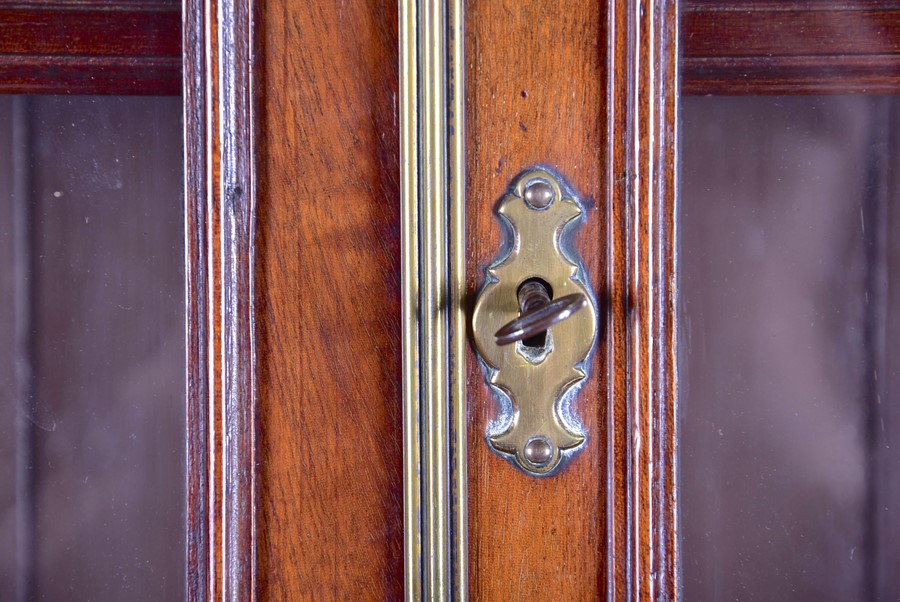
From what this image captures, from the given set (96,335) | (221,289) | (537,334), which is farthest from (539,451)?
(96,335)

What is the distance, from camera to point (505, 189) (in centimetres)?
32

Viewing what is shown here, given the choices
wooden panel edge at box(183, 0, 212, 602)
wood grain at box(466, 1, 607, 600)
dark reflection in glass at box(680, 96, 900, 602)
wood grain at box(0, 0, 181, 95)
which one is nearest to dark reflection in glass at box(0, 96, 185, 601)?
wood grain at box(0, 0, 181, 95)

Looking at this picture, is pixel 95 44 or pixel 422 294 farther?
pixel 95 44

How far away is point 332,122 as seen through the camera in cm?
33

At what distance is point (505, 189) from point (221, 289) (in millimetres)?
182

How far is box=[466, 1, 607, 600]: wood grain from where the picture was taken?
32cm

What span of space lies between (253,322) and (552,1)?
0.27 m

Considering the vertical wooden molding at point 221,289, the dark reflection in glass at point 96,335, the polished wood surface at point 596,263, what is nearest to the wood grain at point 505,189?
the polished wood surface at point 596,263

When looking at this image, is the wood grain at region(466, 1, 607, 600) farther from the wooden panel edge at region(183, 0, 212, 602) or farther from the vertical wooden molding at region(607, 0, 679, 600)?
the wooden panel edge at region(183, 0, 212, 602)

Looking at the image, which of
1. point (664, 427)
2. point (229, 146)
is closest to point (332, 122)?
point (229, 146)

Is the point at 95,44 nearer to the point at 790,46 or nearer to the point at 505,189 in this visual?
the point at 505,189

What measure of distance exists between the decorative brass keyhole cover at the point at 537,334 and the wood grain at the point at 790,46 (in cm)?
22

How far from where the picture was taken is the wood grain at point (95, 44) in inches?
16.8

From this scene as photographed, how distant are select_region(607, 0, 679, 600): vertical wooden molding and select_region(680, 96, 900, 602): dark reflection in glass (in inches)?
5.7
